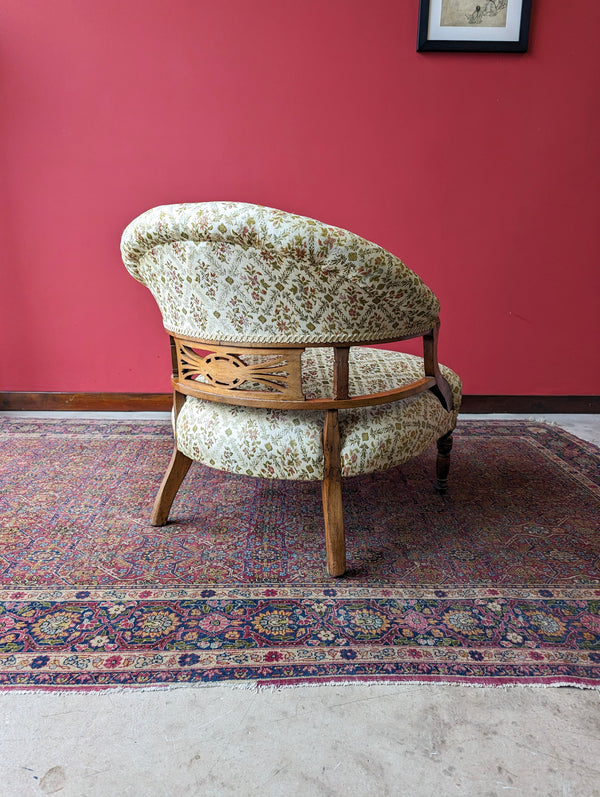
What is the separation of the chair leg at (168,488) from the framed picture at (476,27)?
7.56 feet

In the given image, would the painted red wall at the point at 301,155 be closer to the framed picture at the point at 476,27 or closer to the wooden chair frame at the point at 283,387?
the framed picture at the point at 476,27

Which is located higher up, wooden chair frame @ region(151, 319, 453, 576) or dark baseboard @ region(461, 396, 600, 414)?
wooden chair frame @ region(151, 319, 453, 576)

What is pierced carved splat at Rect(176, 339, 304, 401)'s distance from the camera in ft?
Answer: 4.82

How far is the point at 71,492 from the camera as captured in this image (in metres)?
2.09

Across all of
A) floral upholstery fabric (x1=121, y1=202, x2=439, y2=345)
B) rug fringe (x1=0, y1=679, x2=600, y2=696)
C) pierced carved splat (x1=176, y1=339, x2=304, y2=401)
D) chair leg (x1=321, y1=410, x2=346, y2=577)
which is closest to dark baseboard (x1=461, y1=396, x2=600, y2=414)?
floral upholstery fabric (x1=121, y1=202, x2=439, y2=345)

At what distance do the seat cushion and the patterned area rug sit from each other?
0.30 meters

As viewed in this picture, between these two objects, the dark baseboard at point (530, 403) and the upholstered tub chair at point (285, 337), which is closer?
the upholstered tub chair at point (285, 337)

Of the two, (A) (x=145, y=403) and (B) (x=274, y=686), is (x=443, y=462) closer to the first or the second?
(B) (x=274, y=686)

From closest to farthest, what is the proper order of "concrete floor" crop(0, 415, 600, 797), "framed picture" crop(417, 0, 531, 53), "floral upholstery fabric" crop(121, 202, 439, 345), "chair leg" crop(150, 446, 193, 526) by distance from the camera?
"concrete floor" crop(0, 415, 600, 797) < "floral upholstery fabric" crop(121, 202, 439, 345) < "chair leg" crop(150, 446, 193, 526) < "framed picture" crop(417, 0, 531, 53)

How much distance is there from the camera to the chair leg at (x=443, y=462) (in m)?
2.04

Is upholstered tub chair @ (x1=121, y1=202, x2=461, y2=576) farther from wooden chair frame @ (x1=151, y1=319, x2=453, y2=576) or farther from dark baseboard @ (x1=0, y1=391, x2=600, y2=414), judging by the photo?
dark baseboard @ (x1=0, y1=391, x2=600, y2=414)

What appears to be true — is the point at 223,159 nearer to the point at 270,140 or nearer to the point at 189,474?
the point at 270,140

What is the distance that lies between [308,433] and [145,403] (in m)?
1.80

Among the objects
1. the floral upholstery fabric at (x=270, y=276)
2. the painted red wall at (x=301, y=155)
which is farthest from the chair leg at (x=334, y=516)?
the painted red wall at (x=301, y=155)
